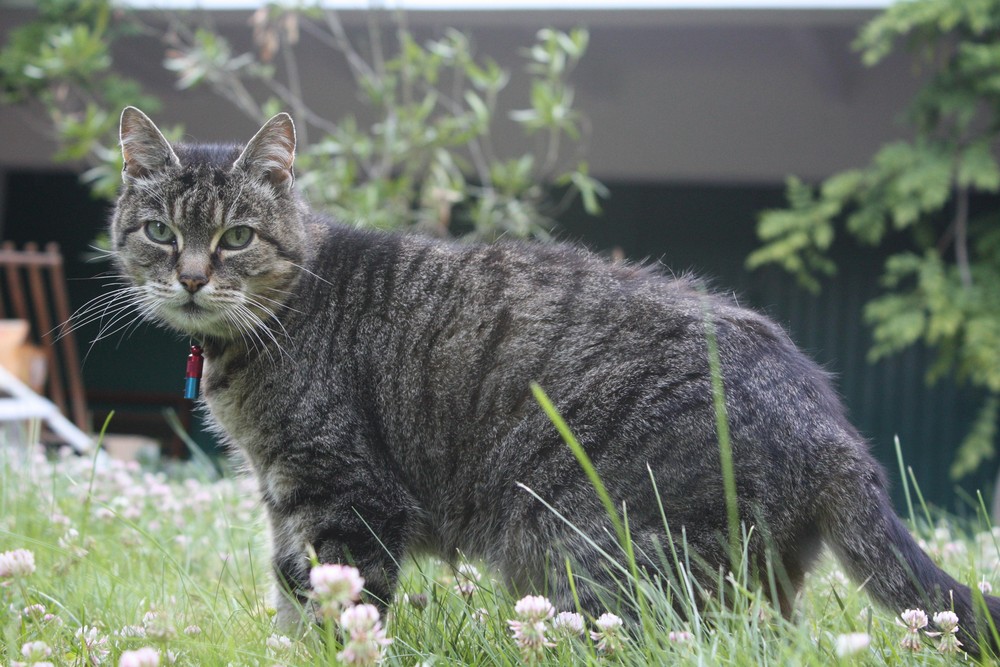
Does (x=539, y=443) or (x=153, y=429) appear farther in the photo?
(x=153, y=429)

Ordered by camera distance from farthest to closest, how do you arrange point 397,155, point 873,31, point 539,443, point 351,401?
1. point 873,31
2. point 397,155
3. point 351,401
4. point 539,443

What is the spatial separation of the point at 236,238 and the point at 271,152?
275 mm

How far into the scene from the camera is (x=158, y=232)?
253 centimetres

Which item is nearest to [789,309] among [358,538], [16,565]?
[358,538]

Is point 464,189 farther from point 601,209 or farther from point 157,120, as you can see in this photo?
point 157,120

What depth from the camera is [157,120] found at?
8.16 metres

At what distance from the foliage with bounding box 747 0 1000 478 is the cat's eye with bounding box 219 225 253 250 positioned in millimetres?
4624

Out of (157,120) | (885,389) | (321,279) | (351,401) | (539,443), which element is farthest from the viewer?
(157,120)

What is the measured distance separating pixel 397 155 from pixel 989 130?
3.97 meters

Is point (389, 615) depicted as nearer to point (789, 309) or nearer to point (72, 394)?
point (789, 309)

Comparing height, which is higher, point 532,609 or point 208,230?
point 208,230

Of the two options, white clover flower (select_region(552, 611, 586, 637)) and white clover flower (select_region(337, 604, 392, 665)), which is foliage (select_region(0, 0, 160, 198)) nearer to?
white clover flower (select_region(552, 611, 586, 637))

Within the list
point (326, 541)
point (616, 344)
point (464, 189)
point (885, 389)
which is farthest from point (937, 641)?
point (885, 389)

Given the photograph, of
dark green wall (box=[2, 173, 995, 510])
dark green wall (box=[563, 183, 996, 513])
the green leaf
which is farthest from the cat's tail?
dark green wall (box=[563, 183, 996, 513])
